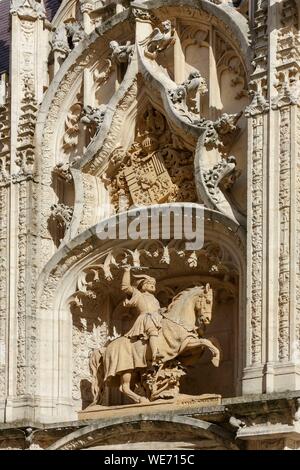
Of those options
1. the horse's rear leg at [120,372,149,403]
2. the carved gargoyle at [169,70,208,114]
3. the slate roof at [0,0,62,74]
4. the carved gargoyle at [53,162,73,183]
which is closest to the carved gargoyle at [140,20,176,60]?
the carved gargoyle at [169,70,208,114]

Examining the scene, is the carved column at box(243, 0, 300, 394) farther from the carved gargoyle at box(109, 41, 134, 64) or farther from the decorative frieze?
the carved gargoyle at box(109, 41, 134, 64)

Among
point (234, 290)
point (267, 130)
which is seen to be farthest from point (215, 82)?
point (234, 290)

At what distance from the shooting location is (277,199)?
45.5 feet

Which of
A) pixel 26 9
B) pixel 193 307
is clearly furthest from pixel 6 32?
pixel 193 307

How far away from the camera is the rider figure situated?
575 inches

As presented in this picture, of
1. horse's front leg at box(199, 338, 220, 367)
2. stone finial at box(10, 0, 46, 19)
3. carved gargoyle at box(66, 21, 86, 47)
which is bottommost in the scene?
horse's front leg at box(199, 338, 220, 367)

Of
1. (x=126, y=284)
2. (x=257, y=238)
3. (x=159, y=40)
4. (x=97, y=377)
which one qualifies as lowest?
(x=97, y=377)

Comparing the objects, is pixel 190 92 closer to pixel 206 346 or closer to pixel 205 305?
pixel 205 305

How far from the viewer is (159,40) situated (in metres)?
15.4

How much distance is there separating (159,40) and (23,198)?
2303 millimetres

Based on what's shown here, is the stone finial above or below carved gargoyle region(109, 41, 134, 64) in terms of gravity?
above

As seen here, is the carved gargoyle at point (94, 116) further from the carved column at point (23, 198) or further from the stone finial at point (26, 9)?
the stone finial at point (26, 9)

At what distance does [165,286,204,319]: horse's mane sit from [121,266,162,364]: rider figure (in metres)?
0.12

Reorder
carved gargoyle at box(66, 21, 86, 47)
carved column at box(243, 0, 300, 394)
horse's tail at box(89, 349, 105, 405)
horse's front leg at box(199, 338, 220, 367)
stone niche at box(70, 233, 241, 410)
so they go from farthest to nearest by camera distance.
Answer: carved gargoyle at box(66, 21, 86, 47) → horse's tail at box(89, 349, 105, 405) → stone niche at box(70, 233, 241, 410) → horse's front leg at box(199, 338, 220, 367) → carved column at box(243, 0, 300, 394)
